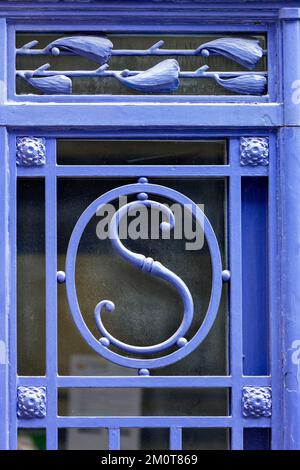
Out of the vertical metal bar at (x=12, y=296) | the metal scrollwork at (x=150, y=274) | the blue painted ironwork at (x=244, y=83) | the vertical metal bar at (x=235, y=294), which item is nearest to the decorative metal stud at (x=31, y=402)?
the vertical metal bar at (x=12, y=296)

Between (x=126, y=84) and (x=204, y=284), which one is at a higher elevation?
(x=126, y=84)

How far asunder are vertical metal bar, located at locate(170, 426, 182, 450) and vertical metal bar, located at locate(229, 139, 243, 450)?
21 centimetres

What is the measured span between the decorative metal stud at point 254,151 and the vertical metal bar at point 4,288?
0.93m

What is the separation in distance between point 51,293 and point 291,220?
0.98m

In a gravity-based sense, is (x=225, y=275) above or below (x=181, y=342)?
above

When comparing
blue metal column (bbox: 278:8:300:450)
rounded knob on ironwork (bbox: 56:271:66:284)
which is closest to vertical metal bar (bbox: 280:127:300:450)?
blue metal column (bbox: 278:8:300:450)

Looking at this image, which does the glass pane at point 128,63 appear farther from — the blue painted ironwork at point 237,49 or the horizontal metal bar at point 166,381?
the horizontal metal bar at point 166,381

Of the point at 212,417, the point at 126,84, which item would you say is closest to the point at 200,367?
the point at 212,417

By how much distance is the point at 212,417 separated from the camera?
154 inches

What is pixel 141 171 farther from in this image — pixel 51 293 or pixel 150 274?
pixel 51 293

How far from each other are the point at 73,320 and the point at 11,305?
0.25 metres

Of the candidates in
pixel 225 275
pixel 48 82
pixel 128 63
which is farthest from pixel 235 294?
pixel 48 82

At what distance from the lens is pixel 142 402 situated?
3.92m

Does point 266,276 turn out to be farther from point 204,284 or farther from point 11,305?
point 11,305
